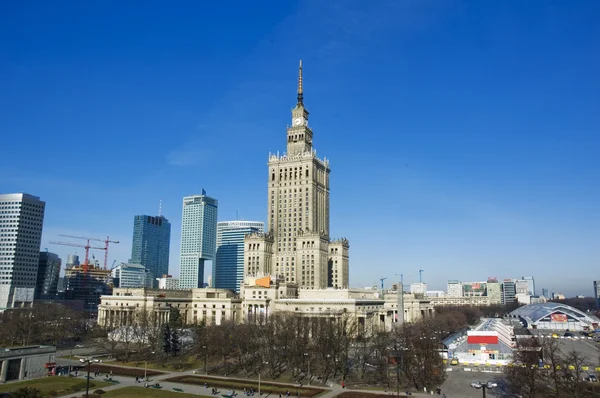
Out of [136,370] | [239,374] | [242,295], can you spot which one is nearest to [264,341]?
[239,374]

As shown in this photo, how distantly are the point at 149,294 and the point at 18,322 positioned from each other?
5625cm

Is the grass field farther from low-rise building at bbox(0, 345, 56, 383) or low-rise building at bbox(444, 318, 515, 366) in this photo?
low-rise building at bbox(444, 318, 515, 366)

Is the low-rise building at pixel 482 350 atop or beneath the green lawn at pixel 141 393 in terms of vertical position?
atop

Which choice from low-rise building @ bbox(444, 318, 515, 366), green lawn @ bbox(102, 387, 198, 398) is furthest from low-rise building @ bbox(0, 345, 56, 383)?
low-rise building @ bbox(444, 318, 515, 366)

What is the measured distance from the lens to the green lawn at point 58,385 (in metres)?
87.0

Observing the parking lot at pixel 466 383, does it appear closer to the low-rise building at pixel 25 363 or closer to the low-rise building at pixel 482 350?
the low-rise building at pixel 482 350

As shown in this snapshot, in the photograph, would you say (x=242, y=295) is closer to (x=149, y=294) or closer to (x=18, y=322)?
(x=149, y=294)

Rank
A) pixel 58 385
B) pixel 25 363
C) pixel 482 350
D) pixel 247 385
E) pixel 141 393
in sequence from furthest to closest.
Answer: pixel 482 350
pixel 25 363
pixel 247 385
pixel 58 385
pixel 141 393

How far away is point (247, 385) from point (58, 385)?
34.3 m

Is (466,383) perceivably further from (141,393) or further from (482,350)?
(141,393)

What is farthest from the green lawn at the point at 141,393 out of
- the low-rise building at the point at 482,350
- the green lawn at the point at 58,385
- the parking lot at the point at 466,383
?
the low-rise building at the point at 482,350

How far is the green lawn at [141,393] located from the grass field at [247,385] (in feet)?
34.1

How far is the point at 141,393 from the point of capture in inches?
3450

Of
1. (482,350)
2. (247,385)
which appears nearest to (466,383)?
(482,350)
